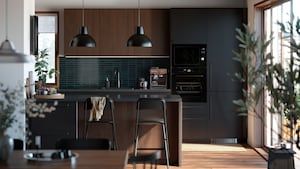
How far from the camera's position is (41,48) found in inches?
388

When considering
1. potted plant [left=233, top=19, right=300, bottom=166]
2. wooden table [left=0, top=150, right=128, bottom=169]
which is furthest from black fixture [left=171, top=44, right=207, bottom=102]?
potted plant [left=233, top=19, right=300, bottom=166]

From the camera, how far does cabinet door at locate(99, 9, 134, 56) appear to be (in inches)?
374

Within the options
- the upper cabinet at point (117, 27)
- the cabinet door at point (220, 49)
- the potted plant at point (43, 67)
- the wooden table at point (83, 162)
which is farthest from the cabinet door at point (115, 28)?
the wooden table at point (83, 162)

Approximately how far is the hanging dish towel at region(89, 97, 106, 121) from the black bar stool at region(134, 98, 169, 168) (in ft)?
1.58

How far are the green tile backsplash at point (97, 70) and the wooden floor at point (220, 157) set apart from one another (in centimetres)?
172

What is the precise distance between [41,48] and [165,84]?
2523mm

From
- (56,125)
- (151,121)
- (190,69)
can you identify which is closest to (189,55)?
(190,69)

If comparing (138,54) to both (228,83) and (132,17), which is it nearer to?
(132,17)

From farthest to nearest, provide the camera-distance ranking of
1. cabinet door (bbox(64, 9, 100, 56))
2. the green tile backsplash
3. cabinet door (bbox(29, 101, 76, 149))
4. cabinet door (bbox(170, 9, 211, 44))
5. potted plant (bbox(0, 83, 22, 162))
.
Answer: the green tile backsplash
cabinet door (bbox(64, 9, 100, 56))
cabinet door (bbox(170, 9, 211, 44))
cabinet door (bbox(29, 101, 76, 149))
potted plant (bbox(0, 83, 22, 162))

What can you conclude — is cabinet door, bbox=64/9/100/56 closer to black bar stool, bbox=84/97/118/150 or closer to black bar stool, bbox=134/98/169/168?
black bar stool, bbox=84/97/118/150

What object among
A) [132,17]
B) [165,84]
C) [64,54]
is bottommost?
[165,84]

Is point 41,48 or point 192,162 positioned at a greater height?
point 41,48

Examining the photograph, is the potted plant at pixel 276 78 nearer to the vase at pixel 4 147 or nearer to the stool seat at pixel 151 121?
the vase at pixel 4 147

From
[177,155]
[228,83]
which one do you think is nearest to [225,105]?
[228,83]
